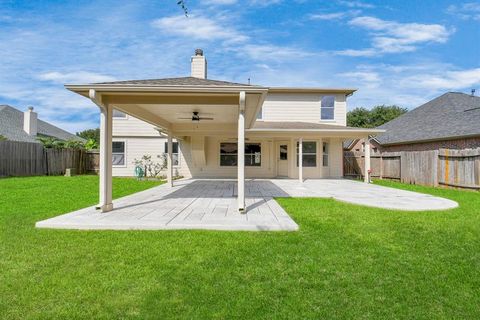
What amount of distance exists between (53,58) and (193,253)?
36.6ft

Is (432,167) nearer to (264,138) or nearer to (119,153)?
(264,138)

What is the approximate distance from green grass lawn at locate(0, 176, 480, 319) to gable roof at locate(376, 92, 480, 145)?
12666 millimetres

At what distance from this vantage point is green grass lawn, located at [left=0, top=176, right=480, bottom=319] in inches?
106

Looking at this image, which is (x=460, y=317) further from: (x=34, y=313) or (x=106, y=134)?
(x=106, y=134)

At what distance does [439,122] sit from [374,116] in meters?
31.1

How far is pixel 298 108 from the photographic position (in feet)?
58.5

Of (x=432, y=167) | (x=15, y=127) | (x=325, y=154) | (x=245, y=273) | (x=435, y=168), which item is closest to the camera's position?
(x=245, y=273)

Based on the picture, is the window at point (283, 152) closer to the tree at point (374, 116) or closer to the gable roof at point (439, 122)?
the gable roof at point (439, 122)

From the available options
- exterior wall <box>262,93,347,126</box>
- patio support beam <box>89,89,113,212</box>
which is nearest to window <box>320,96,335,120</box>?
exterior wall <box>262,93,347,126</box>

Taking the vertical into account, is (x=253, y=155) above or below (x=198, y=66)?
below

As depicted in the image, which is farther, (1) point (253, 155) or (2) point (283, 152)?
(1) point (253, 155)

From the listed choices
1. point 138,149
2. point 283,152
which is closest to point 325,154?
point 283,152

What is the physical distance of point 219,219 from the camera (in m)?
6.00

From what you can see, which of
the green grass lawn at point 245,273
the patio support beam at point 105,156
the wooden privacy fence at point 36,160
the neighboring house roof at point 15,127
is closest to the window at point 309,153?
the green grass lawn at point 245,273
